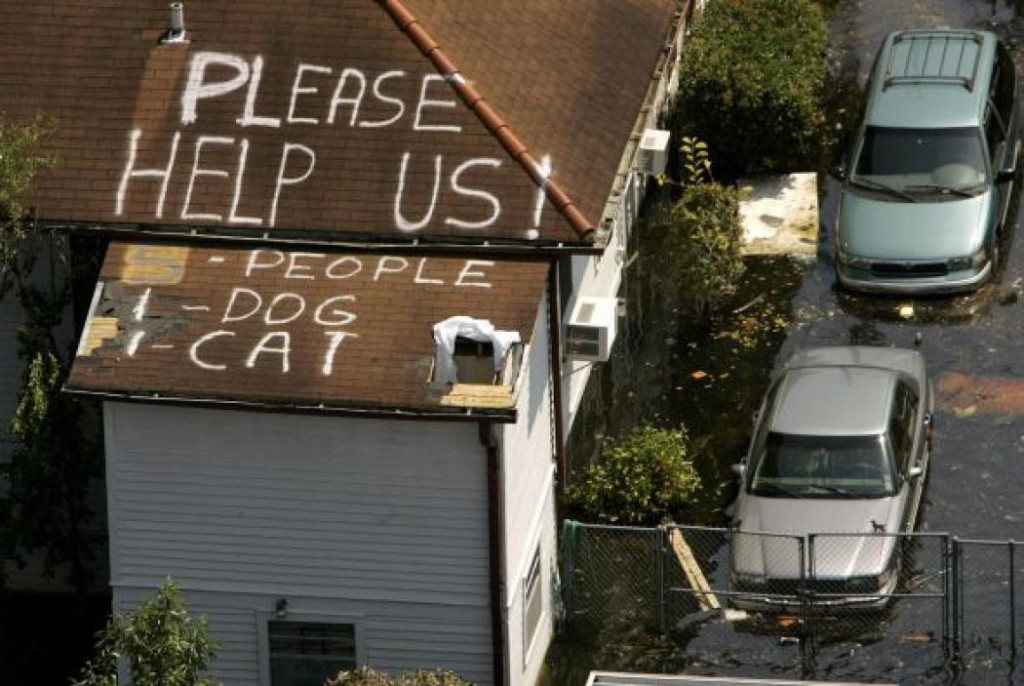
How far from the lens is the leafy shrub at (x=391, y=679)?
2303 centimetres

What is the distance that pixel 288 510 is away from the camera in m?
24.1

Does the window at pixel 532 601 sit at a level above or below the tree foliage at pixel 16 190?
below

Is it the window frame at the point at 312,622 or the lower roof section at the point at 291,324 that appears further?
the window frame at the point at 312,622

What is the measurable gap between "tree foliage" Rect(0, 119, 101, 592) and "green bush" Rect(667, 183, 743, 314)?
359 inches

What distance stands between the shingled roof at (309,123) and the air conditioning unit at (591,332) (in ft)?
5.52

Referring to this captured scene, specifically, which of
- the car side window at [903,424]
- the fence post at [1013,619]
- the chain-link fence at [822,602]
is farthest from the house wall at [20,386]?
the fence post at [1013,619]

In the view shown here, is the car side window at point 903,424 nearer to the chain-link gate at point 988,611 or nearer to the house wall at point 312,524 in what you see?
the chain-link gate at point 988,611

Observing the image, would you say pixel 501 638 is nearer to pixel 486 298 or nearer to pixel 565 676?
pixel 565 676

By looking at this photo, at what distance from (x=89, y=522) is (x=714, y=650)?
6.90m

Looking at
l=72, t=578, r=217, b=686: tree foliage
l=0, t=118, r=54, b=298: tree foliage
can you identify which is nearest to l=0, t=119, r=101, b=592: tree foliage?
l=0, t=118, r=54, b=298: tree foliage

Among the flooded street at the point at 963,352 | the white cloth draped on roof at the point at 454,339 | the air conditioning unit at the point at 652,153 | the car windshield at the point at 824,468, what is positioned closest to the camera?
the white cloth draped on roof at the point at 454,339

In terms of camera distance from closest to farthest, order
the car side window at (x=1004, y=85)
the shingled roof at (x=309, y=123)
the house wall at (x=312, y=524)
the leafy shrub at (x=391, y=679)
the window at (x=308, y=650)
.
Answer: the leafy shrub at (x=391, y=679), the house wall at (x=312, y=524), the window at (x=308, y=650), the shingled roof at (x=309, y=123), the car side window at (x=1004, y=85)

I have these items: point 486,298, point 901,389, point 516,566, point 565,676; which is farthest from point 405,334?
point 901,389

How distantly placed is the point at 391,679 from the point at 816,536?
4796 mm
